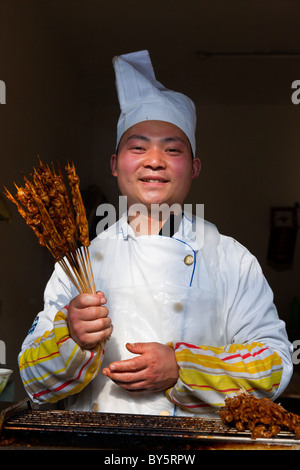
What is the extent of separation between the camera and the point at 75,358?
4.94ft

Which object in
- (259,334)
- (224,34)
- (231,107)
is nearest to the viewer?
(259,334)

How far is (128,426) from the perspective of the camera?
1271mm

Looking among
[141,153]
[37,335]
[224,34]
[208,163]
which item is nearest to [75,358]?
[37,335]

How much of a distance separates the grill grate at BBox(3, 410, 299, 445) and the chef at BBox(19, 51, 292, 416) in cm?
16

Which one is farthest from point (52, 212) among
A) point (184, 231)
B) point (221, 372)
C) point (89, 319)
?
point (221, 372)

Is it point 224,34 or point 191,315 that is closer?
point 191,315

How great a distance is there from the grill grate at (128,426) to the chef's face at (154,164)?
0.70m

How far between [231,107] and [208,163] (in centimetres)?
56

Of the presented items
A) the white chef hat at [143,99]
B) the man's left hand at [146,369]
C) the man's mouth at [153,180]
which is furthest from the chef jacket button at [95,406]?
the white chef hat at [143,99]

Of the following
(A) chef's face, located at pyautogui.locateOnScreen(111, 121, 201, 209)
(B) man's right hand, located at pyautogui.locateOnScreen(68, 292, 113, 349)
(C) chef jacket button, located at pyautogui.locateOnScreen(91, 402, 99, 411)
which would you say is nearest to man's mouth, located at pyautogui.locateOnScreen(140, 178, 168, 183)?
(A) chef's face, located at pyautogui.locateOnScreen(111, 121, 201, 209)

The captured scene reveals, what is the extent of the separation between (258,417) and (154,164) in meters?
0.83

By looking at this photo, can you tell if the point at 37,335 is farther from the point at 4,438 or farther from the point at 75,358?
the point at 4,438

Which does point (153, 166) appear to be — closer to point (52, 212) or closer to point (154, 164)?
point (154, 164)

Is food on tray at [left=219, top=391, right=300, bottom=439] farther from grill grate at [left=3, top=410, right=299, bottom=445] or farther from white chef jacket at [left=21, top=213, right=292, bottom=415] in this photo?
white chef jacket at [left=21, top=213, right=292, bottom=415]
